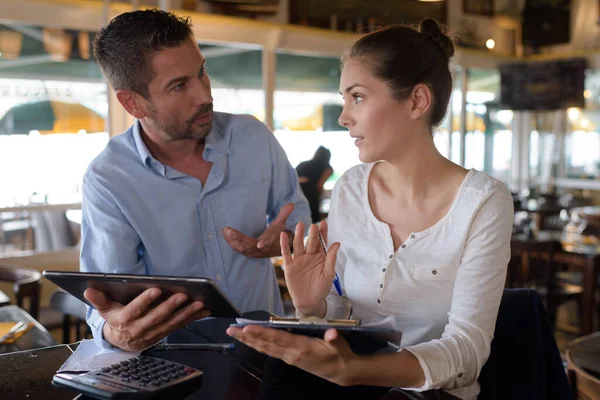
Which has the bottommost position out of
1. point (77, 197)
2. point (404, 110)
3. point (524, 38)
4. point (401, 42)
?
point (77, 197)

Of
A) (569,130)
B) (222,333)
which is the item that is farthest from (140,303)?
(569,130)

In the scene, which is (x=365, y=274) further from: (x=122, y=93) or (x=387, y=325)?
(x=122, y=93)

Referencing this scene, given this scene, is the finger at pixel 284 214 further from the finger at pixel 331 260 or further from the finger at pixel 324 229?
the finger at pixel 331 260

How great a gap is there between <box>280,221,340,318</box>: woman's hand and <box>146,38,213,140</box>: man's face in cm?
68

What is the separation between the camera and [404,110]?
1.59 m

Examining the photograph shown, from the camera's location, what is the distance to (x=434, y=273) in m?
1.53

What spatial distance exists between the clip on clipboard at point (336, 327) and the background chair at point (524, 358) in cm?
49

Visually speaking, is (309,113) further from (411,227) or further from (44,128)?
(411,227)

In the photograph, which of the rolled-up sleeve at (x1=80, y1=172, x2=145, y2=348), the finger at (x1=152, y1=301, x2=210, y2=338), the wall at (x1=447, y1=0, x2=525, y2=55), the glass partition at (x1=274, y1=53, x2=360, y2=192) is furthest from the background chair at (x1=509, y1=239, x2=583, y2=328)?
the wall at (x1=447, y1=0, x2=525, y2=55)

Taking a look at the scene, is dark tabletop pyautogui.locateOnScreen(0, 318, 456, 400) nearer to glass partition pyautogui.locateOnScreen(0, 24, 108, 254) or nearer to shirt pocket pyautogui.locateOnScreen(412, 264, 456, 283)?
shirt pocket pyautogui.locateOnScreen(412, 264, 456, 283)

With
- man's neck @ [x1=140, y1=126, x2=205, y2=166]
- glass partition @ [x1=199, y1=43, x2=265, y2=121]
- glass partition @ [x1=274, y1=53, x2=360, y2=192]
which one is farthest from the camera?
glass partition @ [x1=274, y1=53, x2=360, y2=192]

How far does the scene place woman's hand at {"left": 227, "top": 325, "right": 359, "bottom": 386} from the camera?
1.08 meters

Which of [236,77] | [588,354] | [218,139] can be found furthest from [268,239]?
[236,77]

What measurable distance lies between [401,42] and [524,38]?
8712mm
